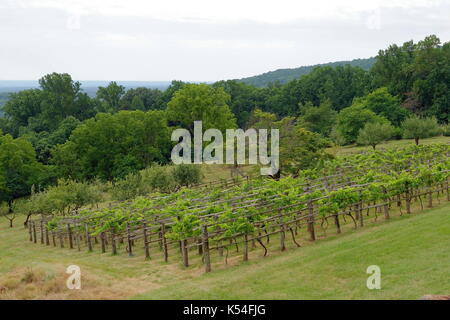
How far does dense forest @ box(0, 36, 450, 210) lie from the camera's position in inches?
1956

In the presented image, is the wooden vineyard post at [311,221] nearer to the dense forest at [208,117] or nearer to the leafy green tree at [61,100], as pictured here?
the dense forest at [208,117]

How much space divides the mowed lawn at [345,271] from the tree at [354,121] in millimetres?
43012

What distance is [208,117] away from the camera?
56.3 meters

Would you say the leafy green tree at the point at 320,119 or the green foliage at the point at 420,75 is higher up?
the green foliage at the point at 420,75

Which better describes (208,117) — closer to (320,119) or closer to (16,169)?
(16,169)

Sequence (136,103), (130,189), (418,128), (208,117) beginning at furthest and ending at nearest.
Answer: (136,103), (208,117), (418,128), (130,189)

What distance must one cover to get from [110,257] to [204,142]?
36025mm

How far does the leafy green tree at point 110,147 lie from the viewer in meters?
51.5

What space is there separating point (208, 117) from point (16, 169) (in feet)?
74.2

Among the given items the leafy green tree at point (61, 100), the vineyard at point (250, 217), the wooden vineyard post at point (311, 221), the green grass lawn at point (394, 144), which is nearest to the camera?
the vineyard at point (250, 217)

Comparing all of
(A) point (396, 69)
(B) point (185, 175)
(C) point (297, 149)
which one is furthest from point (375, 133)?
(A) point (396, 69)

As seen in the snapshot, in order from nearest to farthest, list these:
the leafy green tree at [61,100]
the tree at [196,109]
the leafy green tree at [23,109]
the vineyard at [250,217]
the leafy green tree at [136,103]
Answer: the vineyard at [250,217] → the tree at [196,109] → the leafy green tree at [61,100] → the leafy green tree at [23,109] → the leafy green tree at [136,103]

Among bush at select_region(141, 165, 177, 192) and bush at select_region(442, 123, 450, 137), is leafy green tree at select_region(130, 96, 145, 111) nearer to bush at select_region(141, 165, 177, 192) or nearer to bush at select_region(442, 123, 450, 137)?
bush at select_region(141, 165, 177, 192)

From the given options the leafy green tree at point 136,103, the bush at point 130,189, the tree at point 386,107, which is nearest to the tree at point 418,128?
the tree at point 386,107
